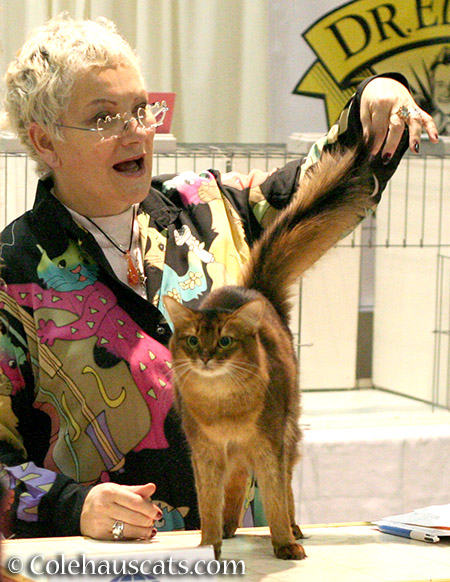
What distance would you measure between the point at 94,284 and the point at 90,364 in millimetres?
100

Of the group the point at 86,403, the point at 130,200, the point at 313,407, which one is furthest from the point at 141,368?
the point at 313,407

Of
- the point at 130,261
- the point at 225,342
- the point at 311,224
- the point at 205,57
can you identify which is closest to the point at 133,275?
the point at 130,261

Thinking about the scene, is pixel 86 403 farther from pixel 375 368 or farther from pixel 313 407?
pixel 375 368

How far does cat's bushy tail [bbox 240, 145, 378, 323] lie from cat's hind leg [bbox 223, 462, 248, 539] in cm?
15

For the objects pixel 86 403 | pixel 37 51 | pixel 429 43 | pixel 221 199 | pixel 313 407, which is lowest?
pixel 313 407

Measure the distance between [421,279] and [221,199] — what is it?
4.15 feet

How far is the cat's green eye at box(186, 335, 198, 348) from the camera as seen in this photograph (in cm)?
70

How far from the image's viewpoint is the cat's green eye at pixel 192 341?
2.30ft

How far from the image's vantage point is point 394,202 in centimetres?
231

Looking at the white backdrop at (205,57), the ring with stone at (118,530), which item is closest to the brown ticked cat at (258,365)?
the ring with stone at (118,530)

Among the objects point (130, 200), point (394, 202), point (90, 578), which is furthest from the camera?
point (394, 202)

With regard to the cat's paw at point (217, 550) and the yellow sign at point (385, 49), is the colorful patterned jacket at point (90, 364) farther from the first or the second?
the yellow sign at point (385, 49)

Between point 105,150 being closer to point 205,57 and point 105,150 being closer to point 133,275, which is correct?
point 133,275

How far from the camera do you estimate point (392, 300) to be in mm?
2387
